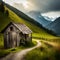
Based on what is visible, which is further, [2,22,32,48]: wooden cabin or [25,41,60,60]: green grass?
[2,22,32,48]: wooden cabin

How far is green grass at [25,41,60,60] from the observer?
32.2ft

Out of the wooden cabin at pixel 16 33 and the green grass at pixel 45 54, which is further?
the wooden cabin at pixel 16 33

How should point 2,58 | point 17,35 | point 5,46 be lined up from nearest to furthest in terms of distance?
point 2,58 → point 5,46 → point 17,35

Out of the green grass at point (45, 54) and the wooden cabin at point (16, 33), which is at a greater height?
the wooden cabin at point (16, 33)

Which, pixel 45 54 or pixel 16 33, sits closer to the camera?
pixel 45 54

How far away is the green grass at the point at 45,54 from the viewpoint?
982cm

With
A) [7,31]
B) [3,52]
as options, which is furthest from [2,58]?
[7,31]

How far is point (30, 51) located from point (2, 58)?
1.59 metres

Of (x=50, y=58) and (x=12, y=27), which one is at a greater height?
(x=12, y=27)

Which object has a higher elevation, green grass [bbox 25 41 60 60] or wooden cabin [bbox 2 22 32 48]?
wooden cabin [bbox 2 22 32 48]

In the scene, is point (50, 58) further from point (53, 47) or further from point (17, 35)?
point (17, 35)

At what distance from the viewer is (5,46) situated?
12.0 metres

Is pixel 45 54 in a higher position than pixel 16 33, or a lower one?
lower

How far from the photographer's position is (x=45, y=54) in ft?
32.8
